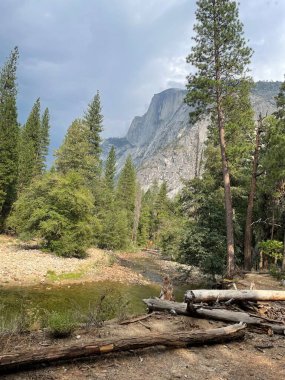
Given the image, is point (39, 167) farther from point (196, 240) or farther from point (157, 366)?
point (157, 366)

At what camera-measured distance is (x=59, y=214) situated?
27.7 meters

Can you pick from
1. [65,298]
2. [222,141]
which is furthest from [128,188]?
[65,298]

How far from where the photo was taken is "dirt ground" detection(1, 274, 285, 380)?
5.18m

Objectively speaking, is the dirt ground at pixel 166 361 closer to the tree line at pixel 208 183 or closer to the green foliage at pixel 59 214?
the tree line at pixel 208 183

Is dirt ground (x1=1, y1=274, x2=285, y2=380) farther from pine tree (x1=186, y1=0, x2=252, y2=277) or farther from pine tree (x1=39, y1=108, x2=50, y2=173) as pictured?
pine tree (x1=39, y1=108, x2=50, y2=173)

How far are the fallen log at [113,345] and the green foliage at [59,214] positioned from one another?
20.9 metres

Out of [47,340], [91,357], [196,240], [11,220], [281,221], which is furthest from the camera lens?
[11,220]

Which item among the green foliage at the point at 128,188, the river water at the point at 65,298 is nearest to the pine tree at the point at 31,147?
the green foliage at the point at 128,188

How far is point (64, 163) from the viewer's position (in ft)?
120

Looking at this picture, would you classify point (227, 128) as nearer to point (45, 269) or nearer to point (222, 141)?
point (222, 141)

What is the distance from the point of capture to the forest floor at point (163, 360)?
5.18 meters

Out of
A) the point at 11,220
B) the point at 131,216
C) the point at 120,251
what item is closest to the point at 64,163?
the point at 11,220

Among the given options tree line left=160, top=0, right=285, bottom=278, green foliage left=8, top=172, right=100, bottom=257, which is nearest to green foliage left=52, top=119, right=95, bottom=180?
green foliage left=8, top=172, right=100, bottom=257

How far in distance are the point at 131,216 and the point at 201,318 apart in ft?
202
